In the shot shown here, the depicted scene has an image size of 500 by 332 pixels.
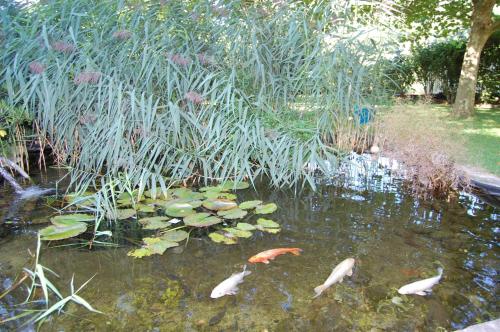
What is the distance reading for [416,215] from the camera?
2859mm

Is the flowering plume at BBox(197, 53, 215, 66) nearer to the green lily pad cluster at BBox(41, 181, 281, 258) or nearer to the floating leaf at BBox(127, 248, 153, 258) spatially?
the green lily pad cluster at BBox(41, 181, 281, 258)

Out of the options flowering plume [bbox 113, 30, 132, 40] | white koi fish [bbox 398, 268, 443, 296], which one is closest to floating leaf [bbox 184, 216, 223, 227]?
white koi fish [bbox 398, 268, 443, 296]

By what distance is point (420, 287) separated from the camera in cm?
185

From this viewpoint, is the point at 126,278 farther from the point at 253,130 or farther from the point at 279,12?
the point at 279,12

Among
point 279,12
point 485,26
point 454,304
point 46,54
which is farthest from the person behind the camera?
point 485,26

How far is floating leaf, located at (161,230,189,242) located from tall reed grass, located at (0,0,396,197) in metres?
0.57

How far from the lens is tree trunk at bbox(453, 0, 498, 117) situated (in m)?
6.92

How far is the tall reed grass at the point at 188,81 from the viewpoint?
3.10 meters

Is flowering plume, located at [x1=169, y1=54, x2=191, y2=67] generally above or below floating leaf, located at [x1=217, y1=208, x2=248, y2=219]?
above

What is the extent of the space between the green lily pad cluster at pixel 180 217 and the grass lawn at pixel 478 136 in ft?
7.11

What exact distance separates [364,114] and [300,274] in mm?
2179

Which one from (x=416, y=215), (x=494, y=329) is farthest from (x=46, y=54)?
(x=494, y=329)

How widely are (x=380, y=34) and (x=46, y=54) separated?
314cm

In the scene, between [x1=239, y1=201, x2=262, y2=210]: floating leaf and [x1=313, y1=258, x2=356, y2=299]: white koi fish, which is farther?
[x1=239, y1=201, x2=262, y2=210]: floating leaf
